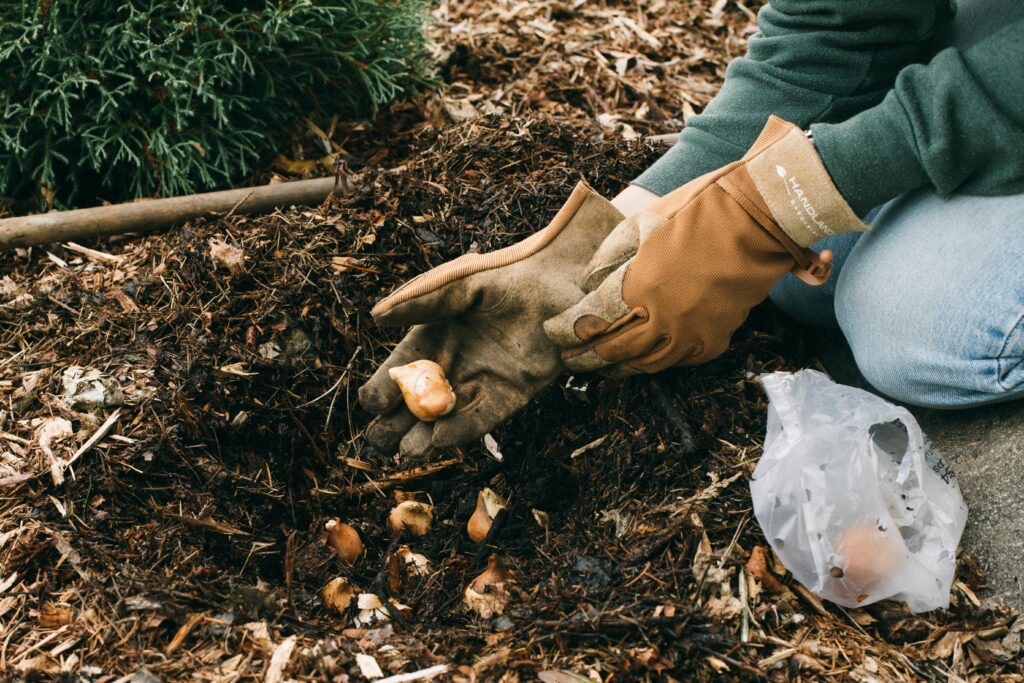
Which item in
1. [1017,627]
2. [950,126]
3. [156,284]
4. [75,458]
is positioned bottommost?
[1017,627]

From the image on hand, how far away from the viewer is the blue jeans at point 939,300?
6.73 feet

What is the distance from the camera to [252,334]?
253 centimetres

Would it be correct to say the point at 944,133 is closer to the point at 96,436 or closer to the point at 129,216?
the point at 96,436

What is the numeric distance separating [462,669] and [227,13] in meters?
2.65

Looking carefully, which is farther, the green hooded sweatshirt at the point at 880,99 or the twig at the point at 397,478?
the twig at the point at 397,478

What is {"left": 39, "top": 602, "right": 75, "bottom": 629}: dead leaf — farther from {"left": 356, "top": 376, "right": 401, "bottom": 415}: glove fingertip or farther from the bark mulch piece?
{"left": 356, "top": 376, "right": 401, "bottom": 415}: glove fingertip

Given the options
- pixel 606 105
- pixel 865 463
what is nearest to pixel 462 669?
pixel 865 463

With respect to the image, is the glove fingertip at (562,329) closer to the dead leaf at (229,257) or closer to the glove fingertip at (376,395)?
the glove fingertip at (376,395)

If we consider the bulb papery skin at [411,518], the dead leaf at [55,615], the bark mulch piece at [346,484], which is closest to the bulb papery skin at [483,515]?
the bark mulch piece at [346,484]

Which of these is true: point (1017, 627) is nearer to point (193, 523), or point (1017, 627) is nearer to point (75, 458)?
point (193, 523)

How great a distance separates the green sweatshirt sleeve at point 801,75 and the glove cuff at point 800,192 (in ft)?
1.50

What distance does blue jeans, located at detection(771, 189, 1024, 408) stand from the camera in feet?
6.73

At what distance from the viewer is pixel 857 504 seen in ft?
6.62

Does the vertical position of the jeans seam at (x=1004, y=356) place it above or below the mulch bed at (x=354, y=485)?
above
